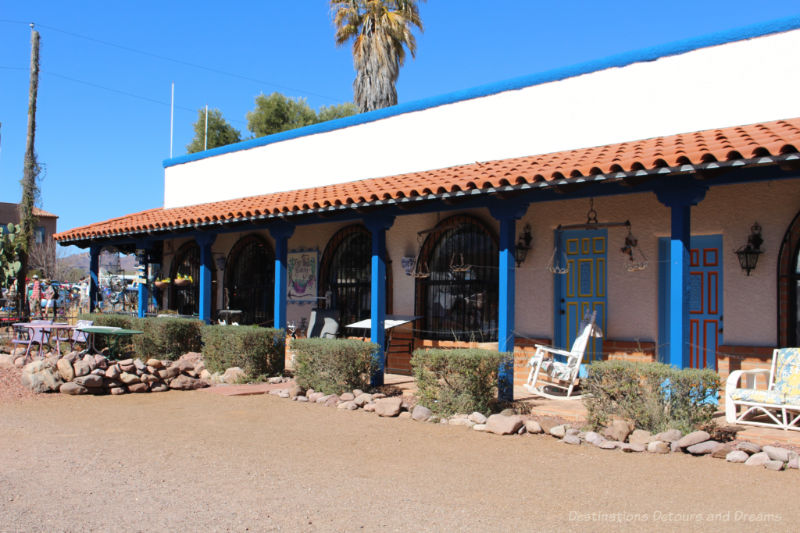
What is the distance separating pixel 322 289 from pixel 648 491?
9.05 metres

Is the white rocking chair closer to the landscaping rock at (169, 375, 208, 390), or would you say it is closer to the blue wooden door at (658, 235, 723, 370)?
the blue wooden door at (658, 235, 723, 370)

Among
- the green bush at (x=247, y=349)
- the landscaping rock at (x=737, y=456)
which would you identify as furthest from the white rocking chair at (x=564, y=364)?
the green bush at (x=247, y=349)

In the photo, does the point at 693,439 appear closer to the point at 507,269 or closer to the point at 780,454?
the point at 780,454

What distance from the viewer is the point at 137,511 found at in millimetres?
4258

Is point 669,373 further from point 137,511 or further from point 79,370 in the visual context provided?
point 79,370

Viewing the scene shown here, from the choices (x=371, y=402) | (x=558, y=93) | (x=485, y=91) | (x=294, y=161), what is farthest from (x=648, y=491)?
(x=294, y=161)

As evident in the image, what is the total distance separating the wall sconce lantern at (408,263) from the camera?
11352 mm

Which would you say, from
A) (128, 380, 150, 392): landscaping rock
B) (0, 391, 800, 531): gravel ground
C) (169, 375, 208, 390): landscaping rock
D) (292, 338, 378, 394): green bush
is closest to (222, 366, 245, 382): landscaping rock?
(169, 375, 208, 390): landscaping rock

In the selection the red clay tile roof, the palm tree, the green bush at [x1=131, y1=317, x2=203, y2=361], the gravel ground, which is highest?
the palm tree

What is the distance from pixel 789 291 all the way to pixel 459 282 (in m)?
4.66

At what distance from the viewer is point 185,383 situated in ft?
31.4

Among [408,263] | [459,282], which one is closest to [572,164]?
[459,282]

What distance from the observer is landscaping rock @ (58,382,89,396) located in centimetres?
898

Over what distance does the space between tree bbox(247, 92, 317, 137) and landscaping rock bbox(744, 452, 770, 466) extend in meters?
31.3
